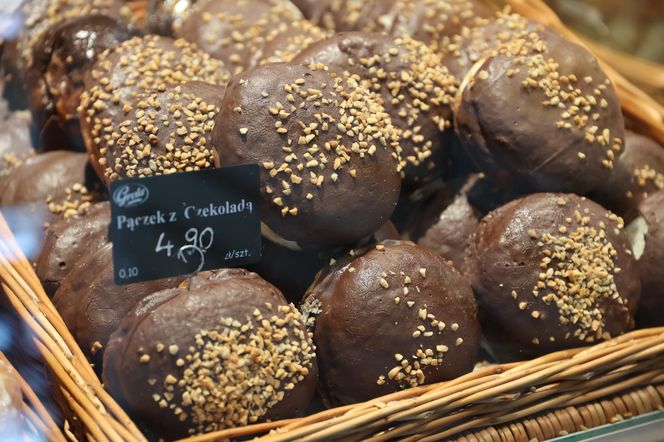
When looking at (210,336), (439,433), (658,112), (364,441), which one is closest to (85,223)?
(210,336)

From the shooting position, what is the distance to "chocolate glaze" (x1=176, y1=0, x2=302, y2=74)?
8.45ft

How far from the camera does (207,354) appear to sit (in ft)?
5.16

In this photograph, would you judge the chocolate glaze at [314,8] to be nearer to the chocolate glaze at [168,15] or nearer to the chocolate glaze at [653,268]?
the chocolate glaze at [168,15]

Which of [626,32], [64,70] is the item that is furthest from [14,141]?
[626,32]

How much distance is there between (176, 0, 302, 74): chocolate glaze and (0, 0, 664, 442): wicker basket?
952 millimetres

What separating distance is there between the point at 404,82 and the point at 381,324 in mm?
778

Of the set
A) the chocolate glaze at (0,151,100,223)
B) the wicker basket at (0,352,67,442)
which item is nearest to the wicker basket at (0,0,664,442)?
the wicker basket at (0,352,67,442)

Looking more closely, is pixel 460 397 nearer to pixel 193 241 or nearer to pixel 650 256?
pixel 193 241

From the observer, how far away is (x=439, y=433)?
175 cm

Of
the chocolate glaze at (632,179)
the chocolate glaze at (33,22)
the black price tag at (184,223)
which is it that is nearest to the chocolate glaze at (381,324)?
the black price tag at (184,223)

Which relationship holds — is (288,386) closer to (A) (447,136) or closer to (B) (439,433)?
(B) (439,433)

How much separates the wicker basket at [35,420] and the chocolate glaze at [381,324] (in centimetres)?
64

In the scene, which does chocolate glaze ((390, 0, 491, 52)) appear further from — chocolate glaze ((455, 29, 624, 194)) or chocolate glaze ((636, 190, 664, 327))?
chocolate glaze ((636, 190, 664, 327))

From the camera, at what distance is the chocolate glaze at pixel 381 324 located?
5.89ft
